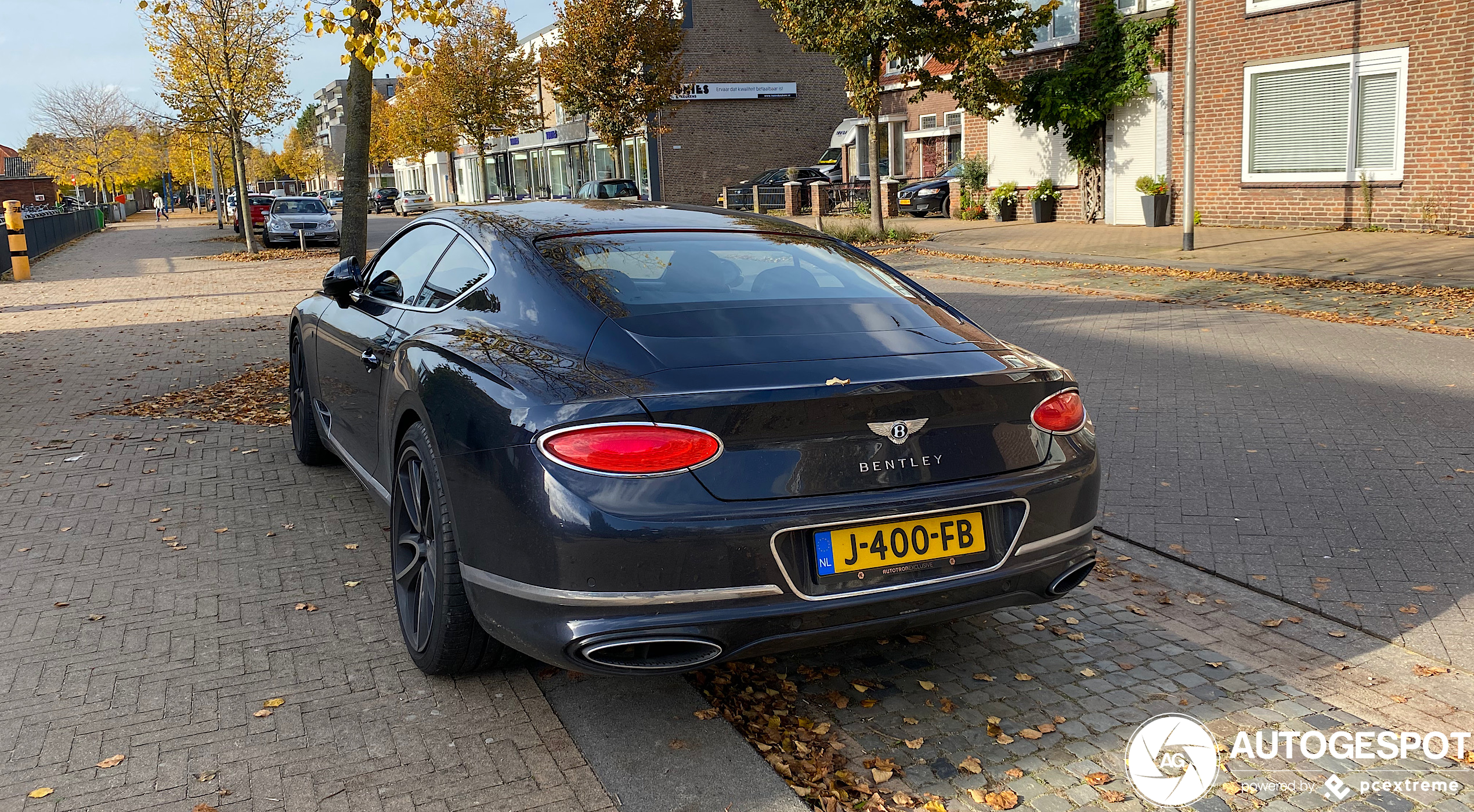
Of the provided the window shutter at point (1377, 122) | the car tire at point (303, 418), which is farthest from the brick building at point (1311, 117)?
the car tire at point (303, 418)

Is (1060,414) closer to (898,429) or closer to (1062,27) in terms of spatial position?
(898,429)

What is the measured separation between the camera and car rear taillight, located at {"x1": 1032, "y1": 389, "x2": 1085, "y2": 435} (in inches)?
131

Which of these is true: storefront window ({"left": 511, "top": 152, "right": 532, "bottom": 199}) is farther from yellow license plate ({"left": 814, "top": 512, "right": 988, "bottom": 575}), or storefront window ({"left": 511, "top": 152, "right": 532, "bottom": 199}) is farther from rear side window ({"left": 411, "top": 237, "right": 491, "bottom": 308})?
yellow license plate ({"left": 814, "top": 512, "right": 988, "bottom": 575})

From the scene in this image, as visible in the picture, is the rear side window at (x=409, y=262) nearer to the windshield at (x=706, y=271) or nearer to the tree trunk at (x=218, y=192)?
the windshield at (x=706, y=271)

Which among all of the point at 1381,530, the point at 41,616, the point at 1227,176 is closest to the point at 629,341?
the point at 41,616

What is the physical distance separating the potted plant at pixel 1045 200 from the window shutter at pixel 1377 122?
7672 millimetres

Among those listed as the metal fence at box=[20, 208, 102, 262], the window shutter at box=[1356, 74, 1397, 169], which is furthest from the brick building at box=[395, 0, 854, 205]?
the window shutter at box=[1356, 74, 1397, 169]

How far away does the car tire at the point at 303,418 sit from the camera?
6270 millimetres

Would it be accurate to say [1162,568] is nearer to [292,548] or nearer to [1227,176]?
[292,548]

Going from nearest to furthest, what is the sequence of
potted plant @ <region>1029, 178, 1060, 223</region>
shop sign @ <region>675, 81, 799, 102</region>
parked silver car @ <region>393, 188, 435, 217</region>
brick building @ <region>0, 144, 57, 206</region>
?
potted plant @ <region>1029, 178, 1060, 223</region> → shop sign @ <region>675, 81, 799, 102</region> → parked silver car @ <region>393, 188, 435, 217</region> → brick building @ <region>0, 144, 57, 206</region>

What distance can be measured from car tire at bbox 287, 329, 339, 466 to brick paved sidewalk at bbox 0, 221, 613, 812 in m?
0.10

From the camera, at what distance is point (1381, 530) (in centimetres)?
489

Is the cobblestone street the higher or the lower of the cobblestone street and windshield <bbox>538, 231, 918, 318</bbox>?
the lower

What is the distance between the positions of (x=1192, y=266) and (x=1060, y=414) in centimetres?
1383
